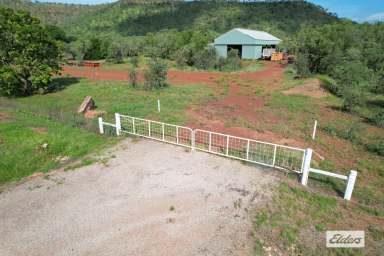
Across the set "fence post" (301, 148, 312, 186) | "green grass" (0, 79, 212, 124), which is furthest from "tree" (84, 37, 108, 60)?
"fence post" (301, 148, 312, 186)

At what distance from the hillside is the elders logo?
256 feet

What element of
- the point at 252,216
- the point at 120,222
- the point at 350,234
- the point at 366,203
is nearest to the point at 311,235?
the point at 350,234

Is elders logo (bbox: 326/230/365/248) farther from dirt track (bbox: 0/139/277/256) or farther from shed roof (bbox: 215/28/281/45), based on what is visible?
shed roof (bbox: 215/28/281/45)

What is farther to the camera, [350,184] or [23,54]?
[23,54]

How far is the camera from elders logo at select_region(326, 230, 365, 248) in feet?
16.5

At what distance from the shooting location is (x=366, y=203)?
21.3ft

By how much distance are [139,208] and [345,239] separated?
4088 mm

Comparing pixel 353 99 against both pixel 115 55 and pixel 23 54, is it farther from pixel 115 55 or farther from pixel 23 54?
pixel 115 55

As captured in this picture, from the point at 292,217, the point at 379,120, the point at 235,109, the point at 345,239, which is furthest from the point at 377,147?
the point at 235,109

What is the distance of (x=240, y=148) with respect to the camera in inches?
380

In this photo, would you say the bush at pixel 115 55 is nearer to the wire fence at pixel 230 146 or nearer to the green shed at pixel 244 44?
the green shed at pixel 244 44

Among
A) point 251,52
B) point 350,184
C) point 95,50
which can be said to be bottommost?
point 350,184

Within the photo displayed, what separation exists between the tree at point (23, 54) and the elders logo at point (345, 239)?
18787mm

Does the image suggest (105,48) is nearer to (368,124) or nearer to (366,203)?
(368,124)
